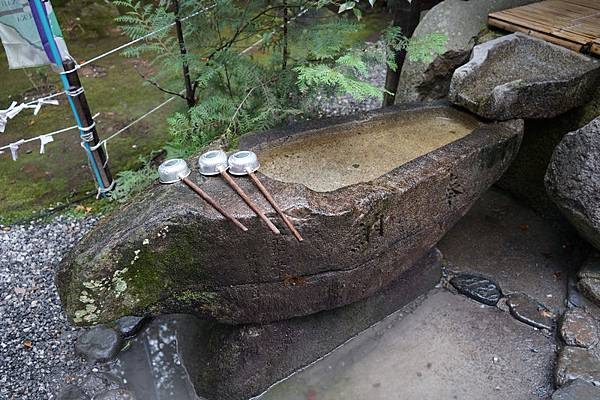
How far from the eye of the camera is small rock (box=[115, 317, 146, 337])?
3430 millimetres

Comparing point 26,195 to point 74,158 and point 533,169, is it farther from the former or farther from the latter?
point 533,169

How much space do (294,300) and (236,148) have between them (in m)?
0.95

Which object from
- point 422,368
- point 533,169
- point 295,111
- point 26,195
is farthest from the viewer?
point 26,195

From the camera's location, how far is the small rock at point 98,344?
3.28 metres

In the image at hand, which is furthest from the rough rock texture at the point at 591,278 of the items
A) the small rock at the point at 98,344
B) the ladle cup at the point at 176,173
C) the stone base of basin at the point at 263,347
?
the small rock at the point at 98,344

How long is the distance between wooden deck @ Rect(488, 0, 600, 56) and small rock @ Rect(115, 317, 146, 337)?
3515mm

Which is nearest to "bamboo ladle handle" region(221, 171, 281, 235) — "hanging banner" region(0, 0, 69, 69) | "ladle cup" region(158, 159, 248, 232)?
"ladle cup" region(158, 159, 248, 232)

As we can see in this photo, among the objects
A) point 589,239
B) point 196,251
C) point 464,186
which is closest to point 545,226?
point 589,239

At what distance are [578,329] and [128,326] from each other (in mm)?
2955

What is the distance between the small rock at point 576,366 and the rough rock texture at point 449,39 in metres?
2.43

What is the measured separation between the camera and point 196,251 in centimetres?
247

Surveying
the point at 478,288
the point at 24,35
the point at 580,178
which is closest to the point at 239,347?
the point at 478,288

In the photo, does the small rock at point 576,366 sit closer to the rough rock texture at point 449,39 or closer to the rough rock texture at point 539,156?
the rough rock texture at point 539,156

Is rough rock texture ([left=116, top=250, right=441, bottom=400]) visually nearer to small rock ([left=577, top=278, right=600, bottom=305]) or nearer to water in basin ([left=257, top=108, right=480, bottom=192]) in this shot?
water in basin ([left=257, top=108, right=480, bottom=192])
